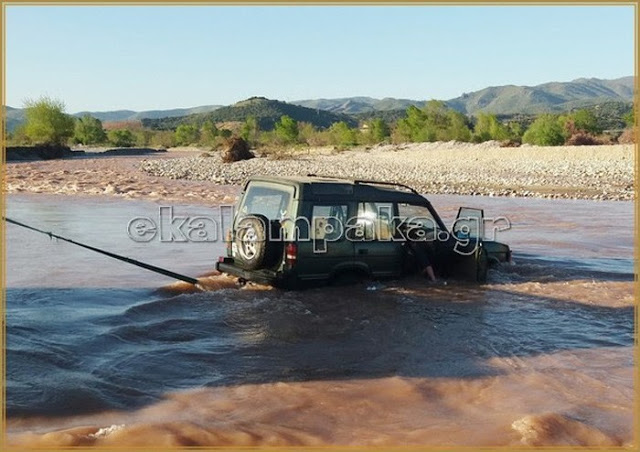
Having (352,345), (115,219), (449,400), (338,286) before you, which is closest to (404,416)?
(449,400)

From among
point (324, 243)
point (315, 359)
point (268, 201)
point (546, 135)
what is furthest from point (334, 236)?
point (546, 135)

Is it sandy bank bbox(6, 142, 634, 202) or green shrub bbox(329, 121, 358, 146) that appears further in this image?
green shrub bbox(329, 121, 358, 146)

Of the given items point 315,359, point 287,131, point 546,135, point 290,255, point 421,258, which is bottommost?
point 315,359

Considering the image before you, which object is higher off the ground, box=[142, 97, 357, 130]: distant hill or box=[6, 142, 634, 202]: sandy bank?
box=[142, 97, 357, 130]: distant hill

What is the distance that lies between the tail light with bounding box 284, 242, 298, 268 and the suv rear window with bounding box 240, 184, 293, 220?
458 millimetres

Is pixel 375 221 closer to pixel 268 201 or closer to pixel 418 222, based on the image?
pixel 418 222

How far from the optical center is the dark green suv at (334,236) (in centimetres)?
876

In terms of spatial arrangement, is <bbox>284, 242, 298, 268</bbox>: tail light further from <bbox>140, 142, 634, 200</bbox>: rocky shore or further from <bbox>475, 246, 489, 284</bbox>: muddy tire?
<bbox>140, 142, 634, 200</bbox>: rocky shore

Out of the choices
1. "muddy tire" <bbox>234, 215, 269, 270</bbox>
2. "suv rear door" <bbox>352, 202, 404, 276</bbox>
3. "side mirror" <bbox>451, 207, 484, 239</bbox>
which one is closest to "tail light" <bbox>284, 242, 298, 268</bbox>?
"muddy tire" <bbox>234, 215, 269, 270</bbox>

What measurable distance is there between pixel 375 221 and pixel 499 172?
103 feet

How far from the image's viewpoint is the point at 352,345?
24.5 feet

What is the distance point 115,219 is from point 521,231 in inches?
446

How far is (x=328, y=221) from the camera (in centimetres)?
902

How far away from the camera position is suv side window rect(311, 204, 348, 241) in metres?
8.88
